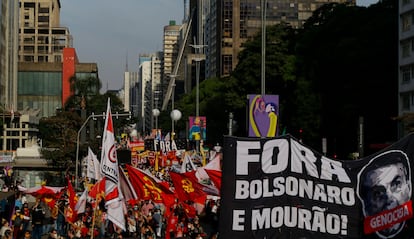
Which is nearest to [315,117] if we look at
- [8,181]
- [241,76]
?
[241,76]

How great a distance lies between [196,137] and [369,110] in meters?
13.2

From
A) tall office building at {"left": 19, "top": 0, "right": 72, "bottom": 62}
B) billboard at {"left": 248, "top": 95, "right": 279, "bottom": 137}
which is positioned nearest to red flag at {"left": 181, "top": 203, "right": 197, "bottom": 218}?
billboard at {"left": 248, "top": 95, "right": 279, "bottom": 137}

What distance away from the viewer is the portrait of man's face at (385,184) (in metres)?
9.50

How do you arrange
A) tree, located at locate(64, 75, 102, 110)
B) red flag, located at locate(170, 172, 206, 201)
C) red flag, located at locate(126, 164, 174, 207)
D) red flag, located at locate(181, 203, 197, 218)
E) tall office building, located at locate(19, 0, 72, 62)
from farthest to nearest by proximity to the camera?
tall office building, located at locate(19, 0, 72, 62), tree, located at locate(64, 75, 102, 110), red flag, located at locate(181, 203, 197, 218), red flag, located at locate(170, 172, 206, 201), red flag, located at locate(126, 164, 174, 207)

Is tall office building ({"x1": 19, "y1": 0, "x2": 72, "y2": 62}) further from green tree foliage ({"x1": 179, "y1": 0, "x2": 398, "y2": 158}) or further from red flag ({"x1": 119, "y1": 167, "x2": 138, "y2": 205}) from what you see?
red flag ({"x1": 119, "y1": 167, "x2": 138, "y2": 205})

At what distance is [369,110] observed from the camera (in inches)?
2005

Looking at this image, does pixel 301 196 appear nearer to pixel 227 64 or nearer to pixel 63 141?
pixel 63 141

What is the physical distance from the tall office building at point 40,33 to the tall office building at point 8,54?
39511 mm

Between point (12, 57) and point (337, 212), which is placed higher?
point (12, 57)

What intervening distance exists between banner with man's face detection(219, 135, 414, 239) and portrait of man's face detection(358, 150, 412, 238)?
0.04ft

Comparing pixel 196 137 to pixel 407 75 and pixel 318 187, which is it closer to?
pixel 407 75

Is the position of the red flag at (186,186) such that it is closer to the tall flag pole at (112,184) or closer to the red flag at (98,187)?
the red flag at (98,187)

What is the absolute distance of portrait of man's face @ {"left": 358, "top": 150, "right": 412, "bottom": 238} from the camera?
950 cm

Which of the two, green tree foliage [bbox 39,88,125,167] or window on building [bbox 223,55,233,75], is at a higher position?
window on building [bbox 223,55,233,75]
